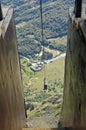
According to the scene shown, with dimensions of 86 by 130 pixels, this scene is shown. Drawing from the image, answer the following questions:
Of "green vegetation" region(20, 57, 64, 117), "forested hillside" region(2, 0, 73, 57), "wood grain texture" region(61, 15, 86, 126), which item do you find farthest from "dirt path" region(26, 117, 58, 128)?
"forested hillside" region(2, 0, 73, 57)

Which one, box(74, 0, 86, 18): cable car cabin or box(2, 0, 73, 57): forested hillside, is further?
box(2, 0, 73, 57): forested hillside

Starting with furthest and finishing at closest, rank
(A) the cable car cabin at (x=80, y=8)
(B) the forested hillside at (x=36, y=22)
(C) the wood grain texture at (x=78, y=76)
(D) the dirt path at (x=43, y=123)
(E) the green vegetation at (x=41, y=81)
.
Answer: (E) the green vegetation at (x=41, y=81)
(B) the forested hillside at (x=36, y=22)
(D) the dirt path at (x=43, y=123)
(A) the cable car cabin at (x=80, y=8)
(C) the wood grain texture at (x=78, y=76)

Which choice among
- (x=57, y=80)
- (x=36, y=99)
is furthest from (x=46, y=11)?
(x=36, y=99)

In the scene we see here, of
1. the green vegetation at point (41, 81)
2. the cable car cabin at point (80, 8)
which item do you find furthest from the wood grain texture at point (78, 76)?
the green vegetation at point (41, 81)

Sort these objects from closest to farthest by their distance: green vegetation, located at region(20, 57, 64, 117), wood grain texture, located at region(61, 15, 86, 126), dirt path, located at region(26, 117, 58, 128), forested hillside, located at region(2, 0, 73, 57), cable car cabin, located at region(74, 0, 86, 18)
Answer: wood grain texture, located at region(61, 15, 86, 126)
cable car cabin, located at region(74, 0, 86, 18)
dirt path, located at region(26, 117, 58, 128)
forested hillside, located at region(2, 0, 73, 57)
green vegetation, located at region(20, 57, 64, 117)

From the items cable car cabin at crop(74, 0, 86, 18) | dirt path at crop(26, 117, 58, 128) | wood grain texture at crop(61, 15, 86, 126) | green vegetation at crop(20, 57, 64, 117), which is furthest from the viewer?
green vegetation at crop(20, 57, 64, 117)

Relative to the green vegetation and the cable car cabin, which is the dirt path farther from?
the green vegetation

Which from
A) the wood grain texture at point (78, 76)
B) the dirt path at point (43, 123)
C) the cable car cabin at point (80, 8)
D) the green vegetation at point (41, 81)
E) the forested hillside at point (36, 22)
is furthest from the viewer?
the green vegetation at point (41, 81)

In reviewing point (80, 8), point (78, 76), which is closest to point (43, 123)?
point (78, 76)

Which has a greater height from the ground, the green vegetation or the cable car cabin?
the cable car cabin

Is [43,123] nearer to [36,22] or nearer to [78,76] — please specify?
[78,76]

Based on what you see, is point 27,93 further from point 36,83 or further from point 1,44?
point 1,44

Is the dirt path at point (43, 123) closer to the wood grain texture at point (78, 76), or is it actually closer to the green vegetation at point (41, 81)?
the wood grain texture at point (78, 76)

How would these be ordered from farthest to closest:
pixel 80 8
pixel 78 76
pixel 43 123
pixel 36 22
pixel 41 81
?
A: 1. pixel 41 81
2. pixel 36 22
3. pixel 43 123
4. pixel 80 8
5. pixel 78 76
